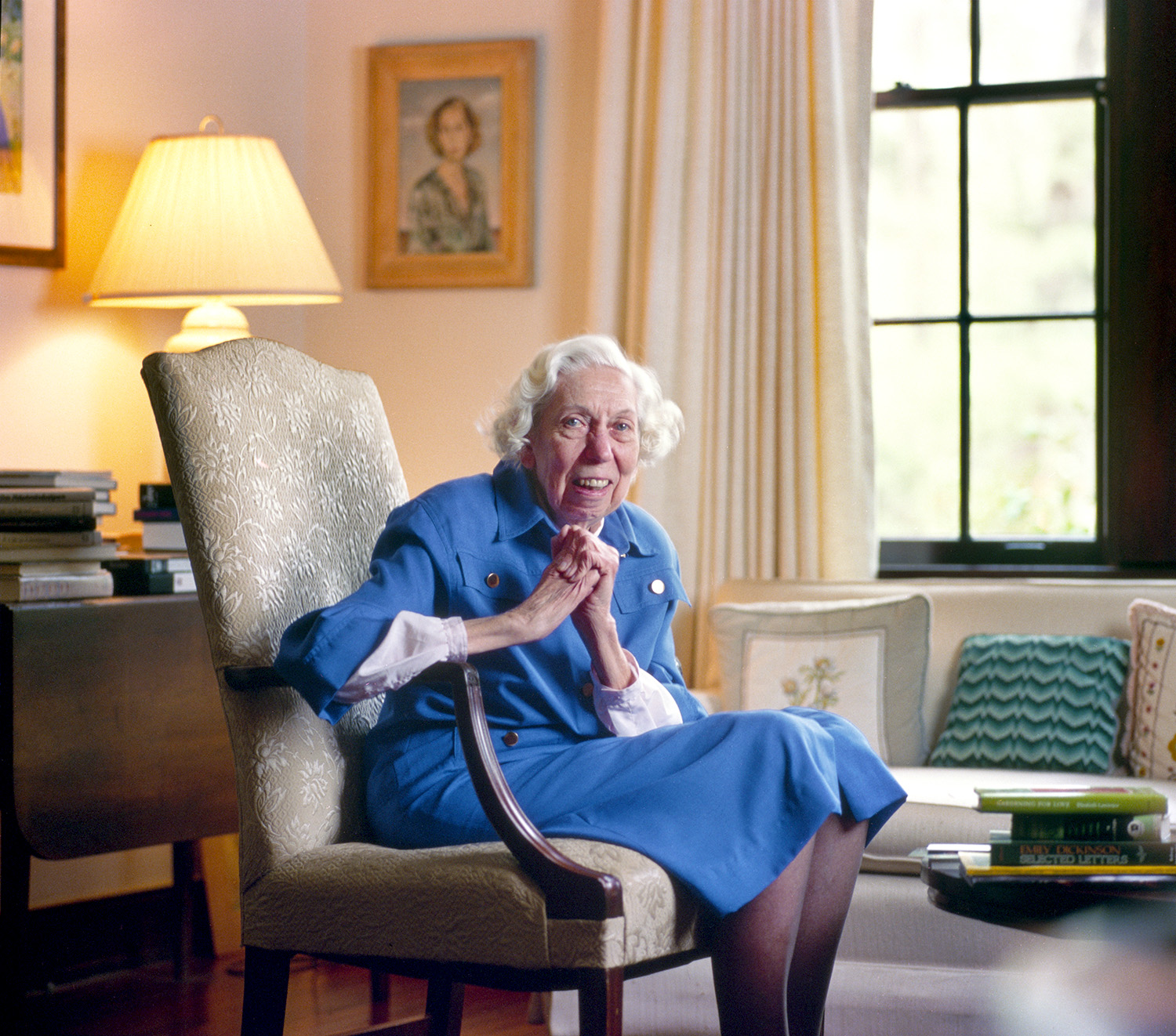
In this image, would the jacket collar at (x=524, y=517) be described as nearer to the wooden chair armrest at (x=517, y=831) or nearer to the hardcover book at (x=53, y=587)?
the wooden chair armrest at (x=517, y=831)

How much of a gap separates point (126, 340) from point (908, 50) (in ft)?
6.78

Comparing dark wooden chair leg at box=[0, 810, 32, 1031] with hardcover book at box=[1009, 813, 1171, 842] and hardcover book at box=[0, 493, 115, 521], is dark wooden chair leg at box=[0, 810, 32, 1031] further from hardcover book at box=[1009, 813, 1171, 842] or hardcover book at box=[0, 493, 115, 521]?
hardcover book at box=[1009, 813, 1171, 842]

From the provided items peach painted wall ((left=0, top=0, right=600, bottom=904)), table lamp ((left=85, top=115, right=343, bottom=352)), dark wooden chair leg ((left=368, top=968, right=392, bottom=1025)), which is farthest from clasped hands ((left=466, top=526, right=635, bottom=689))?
peach painted wall ((left=0, top=0, right=600, bottom=904))

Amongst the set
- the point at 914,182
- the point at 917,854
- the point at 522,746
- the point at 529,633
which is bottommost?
the point at 917,854

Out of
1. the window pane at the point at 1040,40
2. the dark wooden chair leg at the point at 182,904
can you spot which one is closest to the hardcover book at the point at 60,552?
the dark wooden chair leg at the point at 182,904

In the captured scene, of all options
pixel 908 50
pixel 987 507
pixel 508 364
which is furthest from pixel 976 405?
pixel 508 364

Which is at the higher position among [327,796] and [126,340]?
[126,340]

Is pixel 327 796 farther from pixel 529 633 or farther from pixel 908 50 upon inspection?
pixel 908 50

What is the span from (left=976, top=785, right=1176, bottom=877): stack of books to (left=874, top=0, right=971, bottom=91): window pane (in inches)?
94.3

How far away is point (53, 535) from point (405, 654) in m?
1.08

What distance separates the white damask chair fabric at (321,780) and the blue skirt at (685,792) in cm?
5

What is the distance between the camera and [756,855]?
1.52 meters

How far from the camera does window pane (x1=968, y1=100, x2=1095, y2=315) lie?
330 centimetres

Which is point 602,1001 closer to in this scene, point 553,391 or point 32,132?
point 553,391
